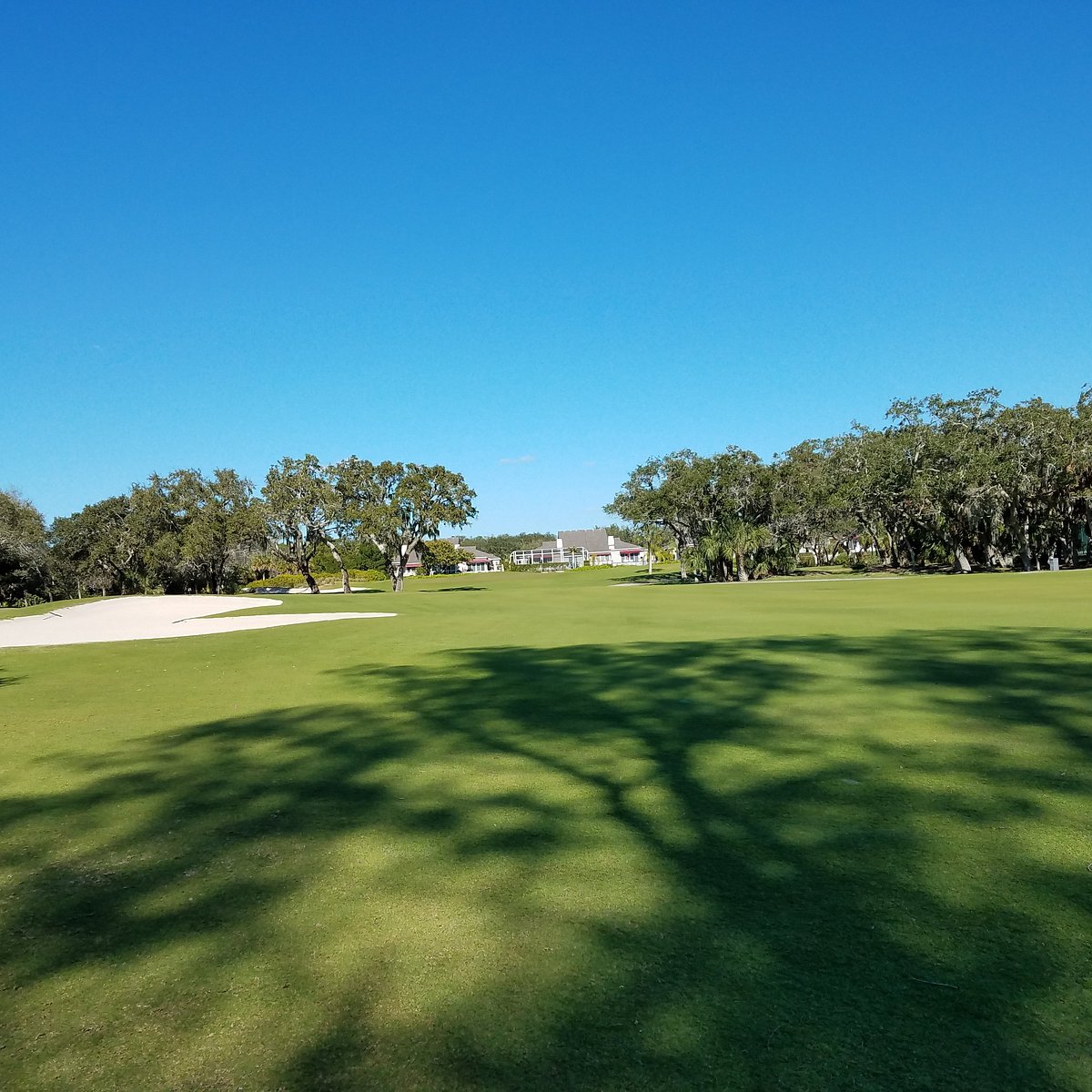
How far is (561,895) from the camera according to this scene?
3.41 meters

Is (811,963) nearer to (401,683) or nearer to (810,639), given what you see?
(401,683)

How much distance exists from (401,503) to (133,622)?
23624 millimetres

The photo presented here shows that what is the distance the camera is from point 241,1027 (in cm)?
251

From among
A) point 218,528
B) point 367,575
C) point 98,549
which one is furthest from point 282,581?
point 218,528

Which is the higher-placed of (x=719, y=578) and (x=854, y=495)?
(x=854, y=495)

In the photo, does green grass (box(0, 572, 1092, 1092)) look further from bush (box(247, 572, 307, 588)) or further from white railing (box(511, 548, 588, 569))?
white railing (box(511, 548, 588, 569))

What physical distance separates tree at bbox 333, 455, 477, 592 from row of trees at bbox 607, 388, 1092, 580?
15.2 m

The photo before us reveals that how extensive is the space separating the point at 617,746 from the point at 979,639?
943 cm

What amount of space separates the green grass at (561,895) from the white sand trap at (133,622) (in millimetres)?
13341

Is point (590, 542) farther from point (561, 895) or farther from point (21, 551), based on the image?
point (561, 895)

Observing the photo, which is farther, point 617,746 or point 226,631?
point 226,631

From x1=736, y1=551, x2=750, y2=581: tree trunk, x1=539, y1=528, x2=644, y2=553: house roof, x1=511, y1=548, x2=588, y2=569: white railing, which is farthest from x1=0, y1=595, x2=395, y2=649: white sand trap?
x1=539, y1=528, x2=644, y2=553: house roof

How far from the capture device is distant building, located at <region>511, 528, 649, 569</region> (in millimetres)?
152250

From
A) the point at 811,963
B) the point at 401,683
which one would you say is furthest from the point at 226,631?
the point at 811,963
